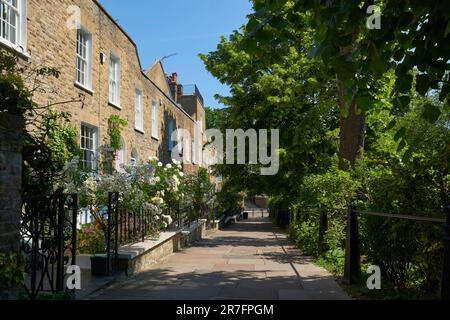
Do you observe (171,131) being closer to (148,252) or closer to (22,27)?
(22,27)

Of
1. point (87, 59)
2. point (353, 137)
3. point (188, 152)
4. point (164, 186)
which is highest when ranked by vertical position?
point (87, 59)

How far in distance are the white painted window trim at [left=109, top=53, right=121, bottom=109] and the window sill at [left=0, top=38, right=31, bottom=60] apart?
5.62 meters

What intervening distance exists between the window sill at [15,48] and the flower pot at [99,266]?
479 centimetres

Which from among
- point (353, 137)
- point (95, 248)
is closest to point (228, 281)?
point (95, 248)

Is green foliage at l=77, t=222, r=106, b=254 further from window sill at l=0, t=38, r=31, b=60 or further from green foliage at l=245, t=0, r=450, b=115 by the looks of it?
green foliage at l=245, t=0, r=450, b=115

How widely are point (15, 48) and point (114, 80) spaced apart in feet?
21.7

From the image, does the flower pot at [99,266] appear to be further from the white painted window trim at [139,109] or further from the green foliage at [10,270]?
the white painted window trim at [139,109]

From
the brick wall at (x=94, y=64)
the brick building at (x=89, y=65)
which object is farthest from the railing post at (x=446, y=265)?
the brick wall at (x=94, y=64)

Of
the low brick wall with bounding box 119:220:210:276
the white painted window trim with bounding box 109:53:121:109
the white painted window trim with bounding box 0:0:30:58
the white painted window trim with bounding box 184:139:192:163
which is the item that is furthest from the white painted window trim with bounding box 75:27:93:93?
the white painted window trim with bounding box 184:139:192:163

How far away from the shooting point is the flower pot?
7410 mm

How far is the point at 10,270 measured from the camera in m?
4.10

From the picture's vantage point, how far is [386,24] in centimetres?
448
